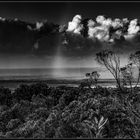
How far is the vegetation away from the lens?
6168mm

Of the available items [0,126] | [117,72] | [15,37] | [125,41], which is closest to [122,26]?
[125,41]

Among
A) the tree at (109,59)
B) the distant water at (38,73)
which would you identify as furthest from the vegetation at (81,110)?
the distant water at (38,73)

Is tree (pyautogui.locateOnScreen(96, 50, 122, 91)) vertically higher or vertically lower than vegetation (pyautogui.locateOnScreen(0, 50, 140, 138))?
higher

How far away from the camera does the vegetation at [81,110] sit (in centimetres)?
617

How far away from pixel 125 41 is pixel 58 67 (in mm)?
3934

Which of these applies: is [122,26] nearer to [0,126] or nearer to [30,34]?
[30,34]

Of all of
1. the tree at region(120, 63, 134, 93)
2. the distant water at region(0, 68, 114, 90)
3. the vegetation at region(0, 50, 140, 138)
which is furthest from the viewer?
the distant water at region(0, 68, 114, 90)

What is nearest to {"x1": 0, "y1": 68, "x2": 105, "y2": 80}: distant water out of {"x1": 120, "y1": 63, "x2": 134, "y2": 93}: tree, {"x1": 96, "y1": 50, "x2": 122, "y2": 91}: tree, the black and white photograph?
the black and white photograph

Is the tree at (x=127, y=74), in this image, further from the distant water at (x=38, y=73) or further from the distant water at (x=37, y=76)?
the distant water at (x=38, y=73)

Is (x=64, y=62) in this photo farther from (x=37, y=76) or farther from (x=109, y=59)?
(x=109, y=59)

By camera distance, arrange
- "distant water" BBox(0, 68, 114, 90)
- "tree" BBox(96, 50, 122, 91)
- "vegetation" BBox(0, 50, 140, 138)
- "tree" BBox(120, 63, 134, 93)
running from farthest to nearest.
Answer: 1. "distant water" BBox(0, 68, 114, 90)
2. "tree" BBox(120, 63, 134, 93)
3. "tree" BBox(96, 50, 122, 91)
4. "vegetation" BBox(0, 50, 140, 138)

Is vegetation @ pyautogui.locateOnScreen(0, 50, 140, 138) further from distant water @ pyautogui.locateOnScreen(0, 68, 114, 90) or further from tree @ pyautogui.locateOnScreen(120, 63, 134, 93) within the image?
distant water @ pyautogui.locateOnScreen(0, 68, 114, 90)

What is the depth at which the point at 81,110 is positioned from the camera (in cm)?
771

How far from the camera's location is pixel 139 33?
14.9 meters
